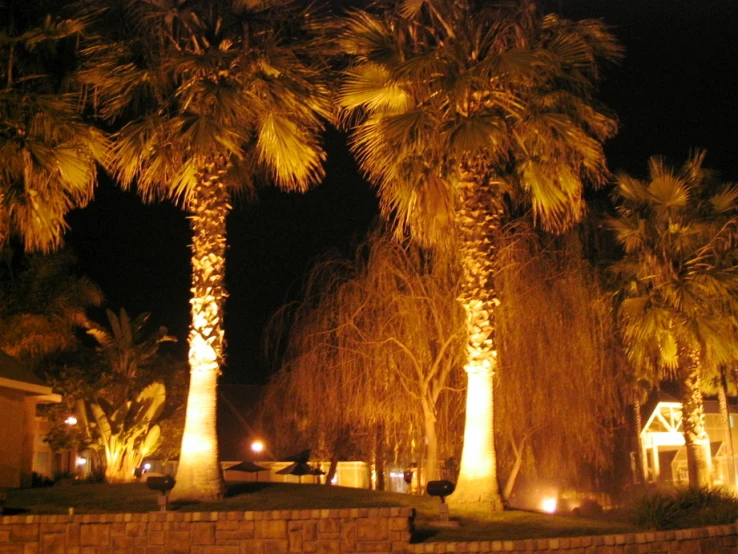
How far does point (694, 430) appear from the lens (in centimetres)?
2594

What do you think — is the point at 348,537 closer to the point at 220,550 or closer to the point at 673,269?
the point at 220,550

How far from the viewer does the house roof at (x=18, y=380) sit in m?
20.1

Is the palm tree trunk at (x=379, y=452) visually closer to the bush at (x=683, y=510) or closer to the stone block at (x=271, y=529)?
the bush at (x=683, y=510)

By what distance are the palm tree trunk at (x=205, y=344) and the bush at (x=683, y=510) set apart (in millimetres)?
6732

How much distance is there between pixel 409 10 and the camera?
1686 centimetres

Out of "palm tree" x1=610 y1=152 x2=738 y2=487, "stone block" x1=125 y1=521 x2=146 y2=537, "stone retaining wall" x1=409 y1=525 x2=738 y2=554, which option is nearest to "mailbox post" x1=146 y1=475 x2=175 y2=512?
"stone block" x1=125 y1=521 x2=146 y2=537

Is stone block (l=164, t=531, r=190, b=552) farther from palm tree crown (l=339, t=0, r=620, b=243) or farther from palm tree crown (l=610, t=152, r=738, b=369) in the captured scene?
palm tree crown (l=610, t=152, r=738, b=369)

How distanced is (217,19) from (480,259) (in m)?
6.21

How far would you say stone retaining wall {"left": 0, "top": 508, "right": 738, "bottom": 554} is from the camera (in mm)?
11719

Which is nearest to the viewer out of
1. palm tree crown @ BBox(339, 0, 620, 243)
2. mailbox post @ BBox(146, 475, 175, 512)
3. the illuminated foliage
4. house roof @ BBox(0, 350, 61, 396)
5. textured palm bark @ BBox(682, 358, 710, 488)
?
mailbox post @ BBox(146, 475, 175, 512)

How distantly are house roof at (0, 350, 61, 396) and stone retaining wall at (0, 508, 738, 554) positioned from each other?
851cm

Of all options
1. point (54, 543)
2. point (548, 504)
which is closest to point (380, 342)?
point (548, 504)

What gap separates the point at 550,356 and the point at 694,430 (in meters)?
7.04

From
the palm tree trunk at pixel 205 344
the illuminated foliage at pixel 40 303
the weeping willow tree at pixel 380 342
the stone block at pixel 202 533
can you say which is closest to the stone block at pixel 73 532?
the stone block at pixel 202 533
